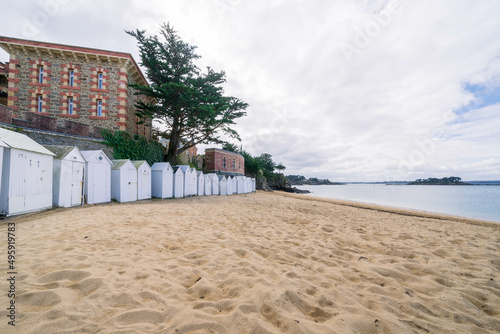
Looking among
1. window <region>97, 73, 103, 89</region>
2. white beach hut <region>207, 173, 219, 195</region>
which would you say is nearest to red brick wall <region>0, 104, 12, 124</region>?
window <region>97, 73, 103, 89</region>

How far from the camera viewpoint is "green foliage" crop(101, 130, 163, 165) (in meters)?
15.2

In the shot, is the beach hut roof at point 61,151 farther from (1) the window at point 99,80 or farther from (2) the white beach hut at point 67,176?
(1) the window at point 99,80

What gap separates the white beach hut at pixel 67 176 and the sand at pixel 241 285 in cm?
399

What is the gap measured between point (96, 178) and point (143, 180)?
109 inches

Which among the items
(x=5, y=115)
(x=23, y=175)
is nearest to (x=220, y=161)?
(x=5, y=115)

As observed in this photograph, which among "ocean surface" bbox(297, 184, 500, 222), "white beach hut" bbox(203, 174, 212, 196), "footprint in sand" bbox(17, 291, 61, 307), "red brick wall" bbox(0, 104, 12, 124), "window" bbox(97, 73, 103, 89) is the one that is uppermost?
"window" bbox(97, 73, 103, 89)

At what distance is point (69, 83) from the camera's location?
1727 centimetres

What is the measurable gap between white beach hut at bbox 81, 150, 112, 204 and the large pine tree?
775 cm

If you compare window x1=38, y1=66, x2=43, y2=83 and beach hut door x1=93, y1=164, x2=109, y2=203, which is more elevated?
window x1=38, y1=66, x2=43, y2=83

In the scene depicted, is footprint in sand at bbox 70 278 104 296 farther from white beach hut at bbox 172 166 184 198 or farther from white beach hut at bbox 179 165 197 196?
white beach hut at bbox 179 165 197 196

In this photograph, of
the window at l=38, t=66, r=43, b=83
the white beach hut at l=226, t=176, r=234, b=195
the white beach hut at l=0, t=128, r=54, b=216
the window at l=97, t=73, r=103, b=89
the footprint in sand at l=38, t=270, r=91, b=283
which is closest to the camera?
the footprint in sand at l=38, t=270, r=91, b=283

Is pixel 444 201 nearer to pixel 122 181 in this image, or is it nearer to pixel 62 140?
pixel 122 181

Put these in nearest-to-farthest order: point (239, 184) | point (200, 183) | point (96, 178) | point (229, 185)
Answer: point (96, 178)
point (200, 183)
point (229, 185)
point (239, 184)

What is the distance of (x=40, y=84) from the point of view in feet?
54.8
